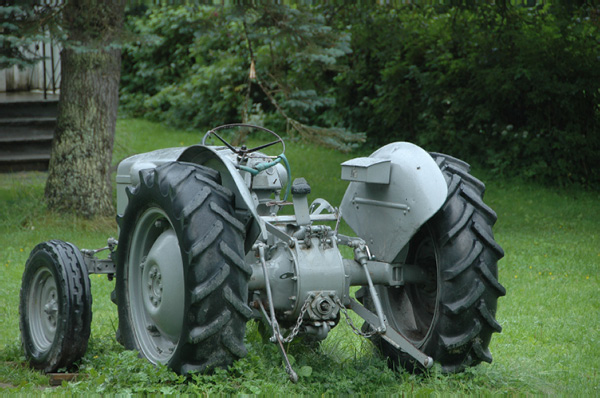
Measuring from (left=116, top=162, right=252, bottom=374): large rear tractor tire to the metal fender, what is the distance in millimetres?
921

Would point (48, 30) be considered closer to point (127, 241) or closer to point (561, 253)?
point (127, 241)

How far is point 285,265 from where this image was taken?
415 centimetres

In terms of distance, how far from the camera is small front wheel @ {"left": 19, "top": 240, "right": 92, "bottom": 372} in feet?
15.2

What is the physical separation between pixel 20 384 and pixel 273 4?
23.8 feet

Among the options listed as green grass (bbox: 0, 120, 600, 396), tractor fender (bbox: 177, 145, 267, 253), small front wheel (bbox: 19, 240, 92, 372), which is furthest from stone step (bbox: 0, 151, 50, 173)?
tractor fender (bbox: 177, 145, 267, 253)

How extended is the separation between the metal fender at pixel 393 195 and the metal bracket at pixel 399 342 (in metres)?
0.34

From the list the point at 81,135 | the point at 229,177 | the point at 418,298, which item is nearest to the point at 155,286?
the point at 229,177

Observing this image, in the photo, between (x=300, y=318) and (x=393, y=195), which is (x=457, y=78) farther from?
(x=300, y=318)

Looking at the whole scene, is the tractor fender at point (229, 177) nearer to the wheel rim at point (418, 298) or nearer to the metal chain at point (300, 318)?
the metal chain at point (300, 318)

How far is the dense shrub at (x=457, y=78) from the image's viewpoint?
12.8 meters

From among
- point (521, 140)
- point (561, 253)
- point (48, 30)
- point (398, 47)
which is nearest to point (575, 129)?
point (521, 140)

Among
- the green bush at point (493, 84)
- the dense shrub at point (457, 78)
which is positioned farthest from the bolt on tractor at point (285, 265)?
the green bush at point (493, 84)

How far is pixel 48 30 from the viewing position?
356 inches

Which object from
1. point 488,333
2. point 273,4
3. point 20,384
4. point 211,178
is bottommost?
point 20,384
